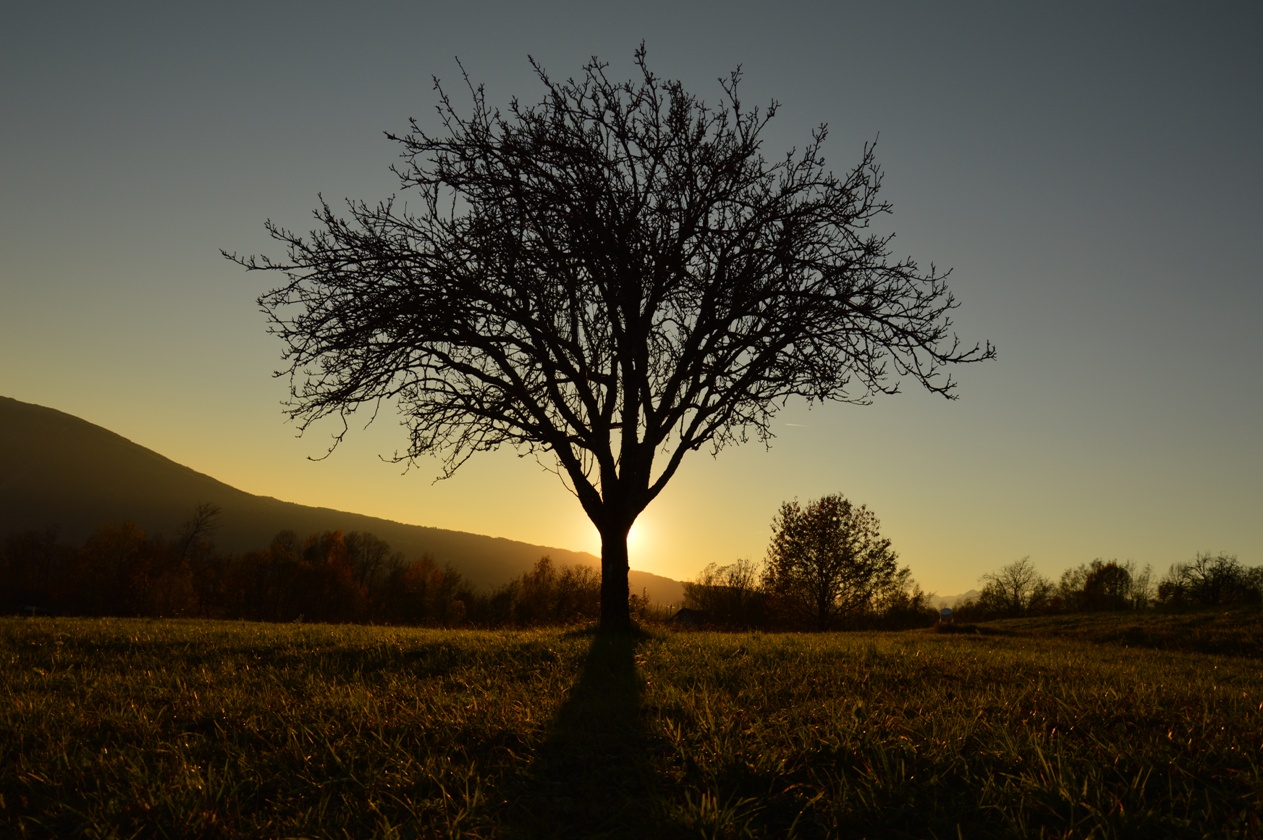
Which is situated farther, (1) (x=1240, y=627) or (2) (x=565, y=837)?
(1) (x=1240, y=627)

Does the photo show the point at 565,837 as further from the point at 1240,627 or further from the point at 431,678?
the point at 1240,627

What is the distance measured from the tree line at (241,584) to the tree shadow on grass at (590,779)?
64592 mm

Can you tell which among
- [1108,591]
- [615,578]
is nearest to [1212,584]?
[1108,591]

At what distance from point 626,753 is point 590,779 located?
43cm

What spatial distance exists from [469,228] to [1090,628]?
25.6 m

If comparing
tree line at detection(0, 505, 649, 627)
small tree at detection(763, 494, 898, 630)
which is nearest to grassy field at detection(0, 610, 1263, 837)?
small tree at detection(763, 494, 898, 630)

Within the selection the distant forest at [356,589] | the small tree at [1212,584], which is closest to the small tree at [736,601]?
the distant forest at [356,589]

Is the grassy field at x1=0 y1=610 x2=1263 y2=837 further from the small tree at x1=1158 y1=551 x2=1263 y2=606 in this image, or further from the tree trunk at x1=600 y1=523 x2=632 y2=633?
the small tree at x1=1158 y1=551 x2=1263 y2=606

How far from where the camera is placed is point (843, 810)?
3.89 metres

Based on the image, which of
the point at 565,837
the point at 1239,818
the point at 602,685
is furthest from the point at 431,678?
the point at 1239,818

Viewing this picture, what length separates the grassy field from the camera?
152 inches

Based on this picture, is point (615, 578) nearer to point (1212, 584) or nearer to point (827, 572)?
point (827, 572)

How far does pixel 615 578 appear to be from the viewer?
12.8m

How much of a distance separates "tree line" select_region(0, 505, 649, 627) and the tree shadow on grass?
6459cm
